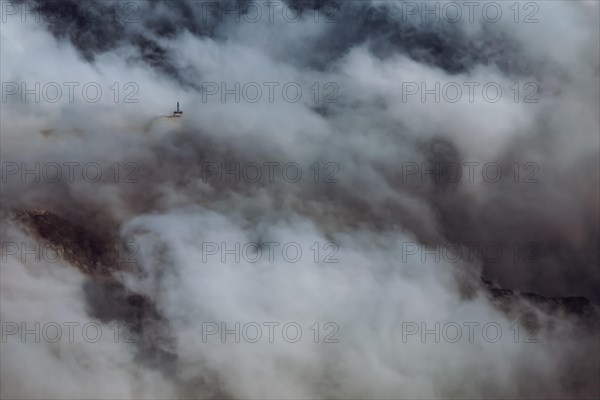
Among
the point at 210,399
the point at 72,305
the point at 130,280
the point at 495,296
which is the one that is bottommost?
the point at 210,399

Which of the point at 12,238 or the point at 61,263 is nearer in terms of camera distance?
the point at 12,238

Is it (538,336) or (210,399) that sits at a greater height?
(538,336)

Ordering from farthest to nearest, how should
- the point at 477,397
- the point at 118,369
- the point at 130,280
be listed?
the point at 130,280
the point at 477,397
the point at 118,369

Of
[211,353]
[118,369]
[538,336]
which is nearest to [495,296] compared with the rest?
[538,336]

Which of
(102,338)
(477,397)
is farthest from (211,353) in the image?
(477,397)

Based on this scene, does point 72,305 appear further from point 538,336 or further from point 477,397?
point 538,336

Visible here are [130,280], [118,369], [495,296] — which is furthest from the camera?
[495,296]

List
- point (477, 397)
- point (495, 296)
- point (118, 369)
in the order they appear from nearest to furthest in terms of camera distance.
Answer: point (118, 369) → point (477, 397) → point (495, 296)

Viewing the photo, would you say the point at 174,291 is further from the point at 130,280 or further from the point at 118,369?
the point at 118,369

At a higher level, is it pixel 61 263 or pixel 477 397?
pixel 61 263

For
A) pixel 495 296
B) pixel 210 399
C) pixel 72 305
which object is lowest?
pixel 210 399
